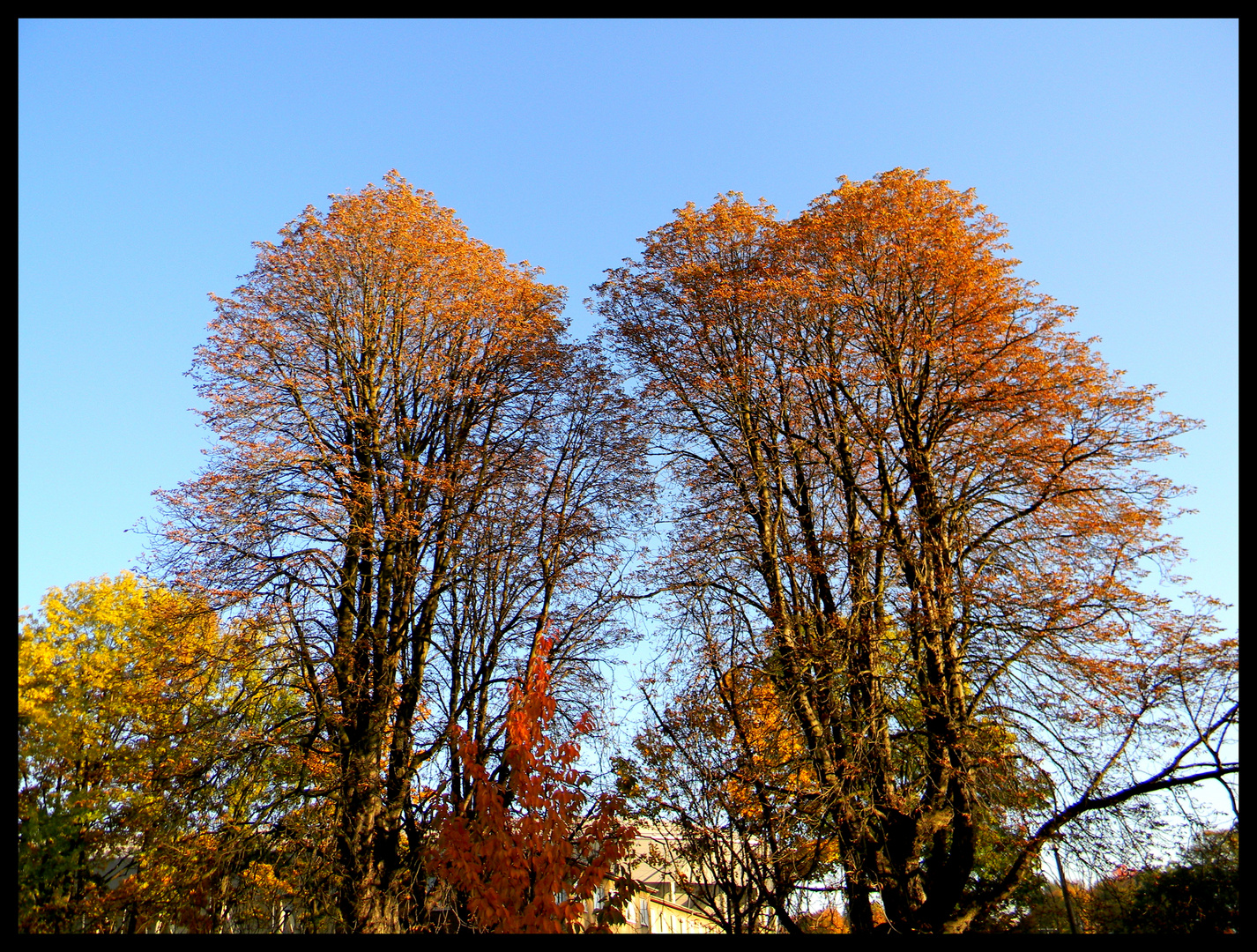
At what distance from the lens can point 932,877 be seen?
11648 mm

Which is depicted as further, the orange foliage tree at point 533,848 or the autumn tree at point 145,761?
the autumn tree at point 145,761

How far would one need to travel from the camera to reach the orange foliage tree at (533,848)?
8.85 m

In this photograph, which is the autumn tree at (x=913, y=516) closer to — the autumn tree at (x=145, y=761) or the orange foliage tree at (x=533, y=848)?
the orange foliage tree at (x=533, y=848)

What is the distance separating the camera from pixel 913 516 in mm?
13836

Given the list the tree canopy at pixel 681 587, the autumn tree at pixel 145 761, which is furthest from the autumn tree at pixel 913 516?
the autumn tree at pixel 145 761

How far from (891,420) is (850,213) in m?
3.78

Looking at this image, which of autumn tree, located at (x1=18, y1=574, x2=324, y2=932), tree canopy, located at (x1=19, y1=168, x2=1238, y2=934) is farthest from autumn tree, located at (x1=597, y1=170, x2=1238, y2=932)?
autumn tree, located at (x1=18, y1=574, x2=324, y2=932)

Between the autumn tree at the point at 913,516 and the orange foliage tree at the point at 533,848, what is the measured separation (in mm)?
3485

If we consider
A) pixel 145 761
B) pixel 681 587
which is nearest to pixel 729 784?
pixel 681 587

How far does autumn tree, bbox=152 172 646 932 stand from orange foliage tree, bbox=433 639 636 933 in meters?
3.70

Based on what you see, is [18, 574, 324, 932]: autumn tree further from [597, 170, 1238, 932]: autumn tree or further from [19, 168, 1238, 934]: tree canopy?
[597, 170, 1238, 932]: autumn tree

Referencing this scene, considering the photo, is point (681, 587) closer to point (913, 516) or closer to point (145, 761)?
point (913, 516)

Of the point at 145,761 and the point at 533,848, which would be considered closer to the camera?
the point at 533,848

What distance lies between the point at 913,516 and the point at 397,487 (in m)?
8.44
